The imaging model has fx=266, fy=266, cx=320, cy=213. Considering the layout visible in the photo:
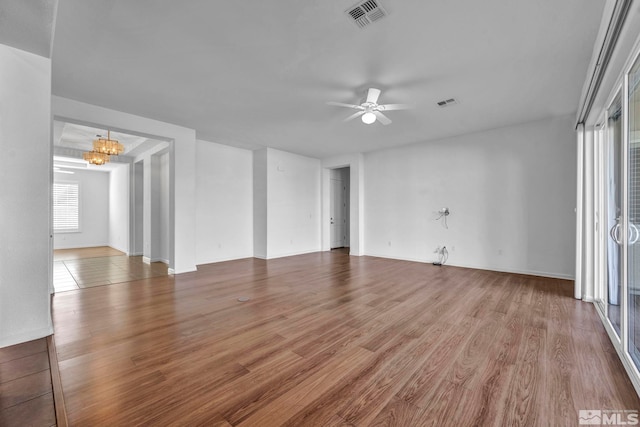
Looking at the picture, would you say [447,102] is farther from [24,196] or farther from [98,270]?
[98,270]

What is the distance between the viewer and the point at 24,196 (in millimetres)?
2457

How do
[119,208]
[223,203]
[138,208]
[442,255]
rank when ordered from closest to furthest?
1. [442,255]
2. [223,203]
3. [138,208]
4. [119,208]

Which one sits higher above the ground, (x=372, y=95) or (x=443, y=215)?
(x=372, y=95)

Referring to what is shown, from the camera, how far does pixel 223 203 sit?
6.36m

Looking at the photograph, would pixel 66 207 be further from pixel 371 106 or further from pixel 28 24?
pixel 371 106

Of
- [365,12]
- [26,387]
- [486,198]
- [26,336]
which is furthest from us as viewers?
[486,198]

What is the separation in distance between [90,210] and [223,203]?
635cm

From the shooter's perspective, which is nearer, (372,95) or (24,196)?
(24,196)

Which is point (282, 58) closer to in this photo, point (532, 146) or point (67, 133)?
point (532, 146)

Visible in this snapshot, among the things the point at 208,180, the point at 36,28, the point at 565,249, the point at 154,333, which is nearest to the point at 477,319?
the point at 565,249

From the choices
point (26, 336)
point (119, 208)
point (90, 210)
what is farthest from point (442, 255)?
point (90, 210)

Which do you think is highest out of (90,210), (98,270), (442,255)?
(90,210)

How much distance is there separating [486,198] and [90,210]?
12.0m

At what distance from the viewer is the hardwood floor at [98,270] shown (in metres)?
4.51
